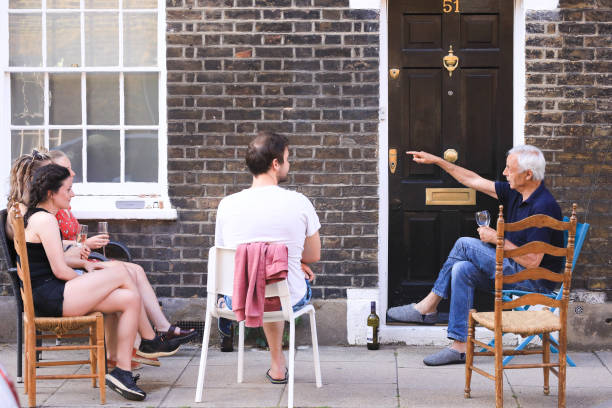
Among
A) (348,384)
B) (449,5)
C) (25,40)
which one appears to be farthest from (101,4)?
(348,384)

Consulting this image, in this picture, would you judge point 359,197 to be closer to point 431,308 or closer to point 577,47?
point 431,308

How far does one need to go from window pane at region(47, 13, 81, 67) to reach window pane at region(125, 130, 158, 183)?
2.39ft

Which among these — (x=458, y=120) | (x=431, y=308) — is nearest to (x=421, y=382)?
(x=431, y=308)

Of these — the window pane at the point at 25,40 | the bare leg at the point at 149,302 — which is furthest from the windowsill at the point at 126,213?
the window pane at the point at 25,40

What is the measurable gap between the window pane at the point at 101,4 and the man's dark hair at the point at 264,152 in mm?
2324

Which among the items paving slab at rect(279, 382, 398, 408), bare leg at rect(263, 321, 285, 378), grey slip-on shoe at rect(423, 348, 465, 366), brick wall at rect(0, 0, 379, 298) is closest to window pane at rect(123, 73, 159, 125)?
brick wall at rect(0, 0, 379, 298)

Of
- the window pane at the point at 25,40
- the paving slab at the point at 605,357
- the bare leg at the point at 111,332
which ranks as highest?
the window pane at the point at 25,40

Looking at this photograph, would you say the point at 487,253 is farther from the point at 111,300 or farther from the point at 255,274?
the point at 111,300

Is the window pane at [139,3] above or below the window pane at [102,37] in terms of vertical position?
above

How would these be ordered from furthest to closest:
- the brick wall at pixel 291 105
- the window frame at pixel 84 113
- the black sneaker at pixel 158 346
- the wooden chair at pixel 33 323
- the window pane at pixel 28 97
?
1. the window pane at pixel 28 97
2. the window frame at pixel 84 113
3. the brick wall at pixel 291 105
4. the black sneaker at pixel 158 346
5. the wooden chair at pixel 33 323

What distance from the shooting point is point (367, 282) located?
626 centimetres

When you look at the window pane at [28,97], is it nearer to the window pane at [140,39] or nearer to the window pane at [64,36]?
the window pane at [64,36]

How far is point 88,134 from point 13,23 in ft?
3.43

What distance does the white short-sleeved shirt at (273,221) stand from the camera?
15.3 feet
